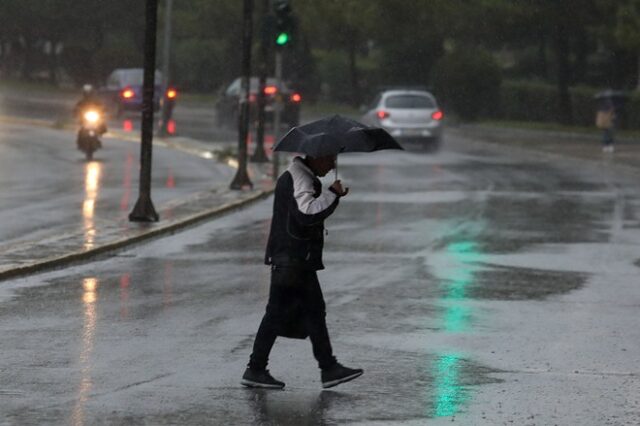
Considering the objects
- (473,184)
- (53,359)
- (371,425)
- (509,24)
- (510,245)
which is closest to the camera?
(371,425)

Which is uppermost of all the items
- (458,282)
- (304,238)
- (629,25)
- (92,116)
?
(629,25)

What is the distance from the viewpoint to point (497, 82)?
63469 mm

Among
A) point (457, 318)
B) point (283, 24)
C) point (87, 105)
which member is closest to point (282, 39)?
point (283, 24)

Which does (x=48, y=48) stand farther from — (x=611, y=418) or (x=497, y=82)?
(x=611, y=418)

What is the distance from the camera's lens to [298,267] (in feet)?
32.5

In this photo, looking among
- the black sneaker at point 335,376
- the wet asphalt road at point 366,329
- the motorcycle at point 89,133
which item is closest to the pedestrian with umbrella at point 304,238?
the black sneaker at point 335,376

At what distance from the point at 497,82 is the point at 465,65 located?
1411 mm

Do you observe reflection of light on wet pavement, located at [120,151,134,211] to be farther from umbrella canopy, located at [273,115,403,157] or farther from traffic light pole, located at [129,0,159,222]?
umbrella canopy, located at [273,115,403,157]

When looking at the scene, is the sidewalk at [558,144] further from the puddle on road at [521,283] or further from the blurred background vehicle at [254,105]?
the puddle on road at [521,283]

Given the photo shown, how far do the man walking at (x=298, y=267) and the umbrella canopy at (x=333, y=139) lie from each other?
120 millimetres

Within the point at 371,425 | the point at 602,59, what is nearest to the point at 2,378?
the point at 371,425

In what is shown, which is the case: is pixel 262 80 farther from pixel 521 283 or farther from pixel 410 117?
pixel 521 283

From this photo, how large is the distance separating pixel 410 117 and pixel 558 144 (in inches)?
209

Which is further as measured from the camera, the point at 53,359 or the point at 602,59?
the point at 602,59
